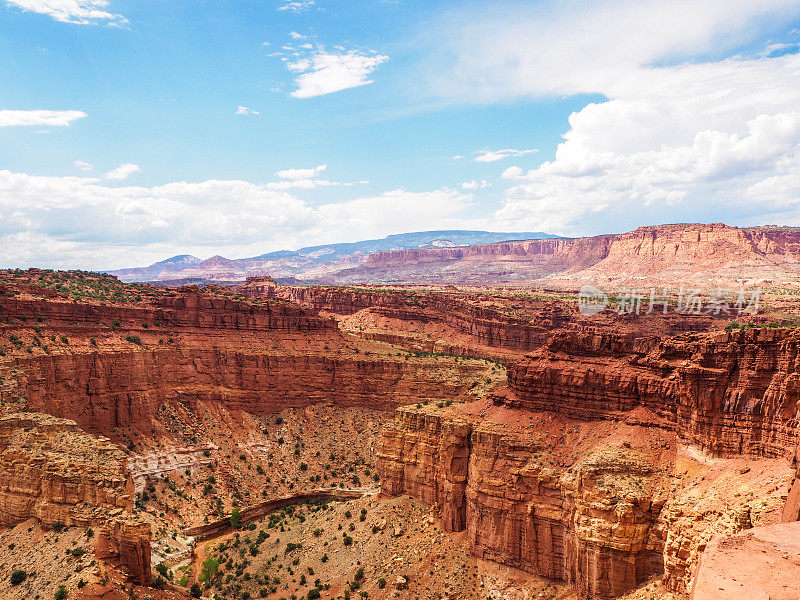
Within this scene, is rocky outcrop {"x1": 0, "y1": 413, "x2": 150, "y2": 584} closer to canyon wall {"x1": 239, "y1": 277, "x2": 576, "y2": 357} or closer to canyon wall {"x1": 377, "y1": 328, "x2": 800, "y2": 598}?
canyon wall {"x1": 377, "y1": 328, "x2": 800, "y2": 598}

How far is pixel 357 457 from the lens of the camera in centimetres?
6575

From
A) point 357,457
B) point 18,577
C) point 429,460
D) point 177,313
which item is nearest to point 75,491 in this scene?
point 18,577

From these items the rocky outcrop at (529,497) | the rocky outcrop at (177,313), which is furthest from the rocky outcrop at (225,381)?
the rocky outcrop at (529,497)

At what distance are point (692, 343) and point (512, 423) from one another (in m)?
12.3

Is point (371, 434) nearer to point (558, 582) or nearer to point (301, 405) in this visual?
point (301, 405)

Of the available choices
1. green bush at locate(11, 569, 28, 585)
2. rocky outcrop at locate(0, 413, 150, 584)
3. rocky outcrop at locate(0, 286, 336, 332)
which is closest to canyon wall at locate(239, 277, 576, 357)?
rocky outcrop at locate(0, 286, 336, 332)

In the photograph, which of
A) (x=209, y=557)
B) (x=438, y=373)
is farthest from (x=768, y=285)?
(x=209, y=557)

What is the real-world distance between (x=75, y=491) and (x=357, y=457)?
33.0 metres

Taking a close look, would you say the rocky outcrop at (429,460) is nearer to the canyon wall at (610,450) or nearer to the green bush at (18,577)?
the canyon wall at (610,450)

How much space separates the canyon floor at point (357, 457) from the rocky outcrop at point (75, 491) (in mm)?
125

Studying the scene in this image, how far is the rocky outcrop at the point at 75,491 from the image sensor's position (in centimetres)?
3447

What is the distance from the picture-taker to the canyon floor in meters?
30.1

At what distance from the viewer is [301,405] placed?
2852 inches

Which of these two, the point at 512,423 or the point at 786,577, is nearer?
the point at 786,577
